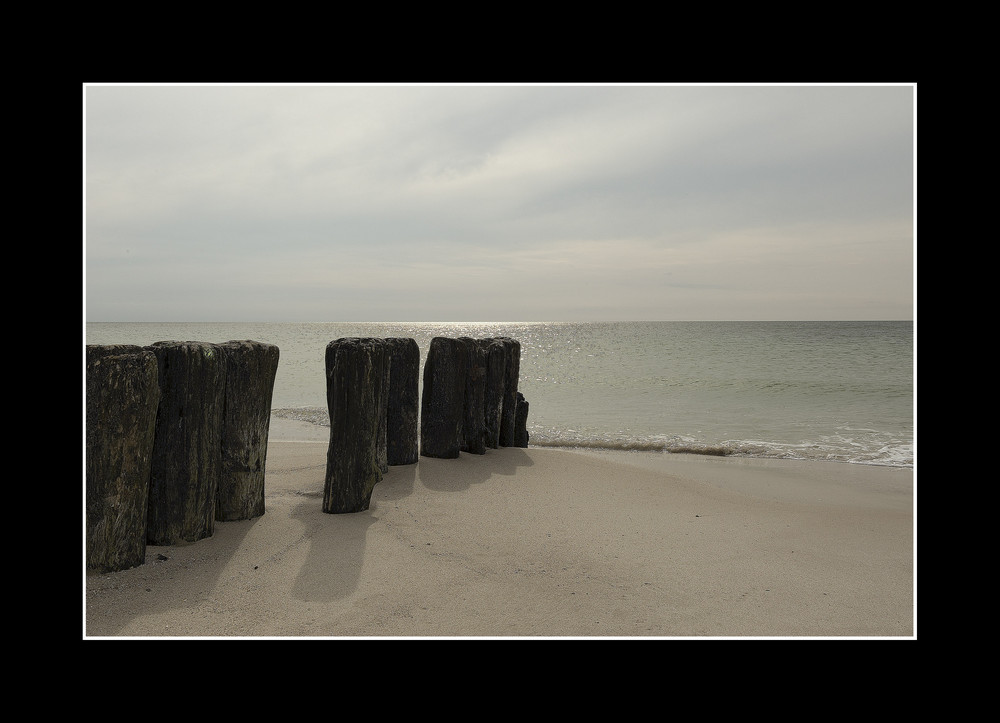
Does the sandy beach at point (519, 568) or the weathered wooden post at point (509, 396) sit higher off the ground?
the weathered wooden post at point (509, 396)

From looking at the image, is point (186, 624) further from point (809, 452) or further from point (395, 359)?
point (809, 452)

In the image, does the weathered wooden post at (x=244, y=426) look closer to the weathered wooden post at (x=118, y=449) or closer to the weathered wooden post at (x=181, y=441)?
the weathered wooden post at (x=181, y=441)

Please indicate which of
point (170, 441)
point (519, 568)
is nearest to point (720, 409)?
point (519, 568)

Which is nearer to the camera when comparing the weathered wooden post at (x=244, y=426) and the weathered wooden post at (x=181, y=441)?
the weathered wooden post at (x=181, y=441)

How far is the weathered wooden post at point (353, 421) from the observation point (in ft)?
14.6

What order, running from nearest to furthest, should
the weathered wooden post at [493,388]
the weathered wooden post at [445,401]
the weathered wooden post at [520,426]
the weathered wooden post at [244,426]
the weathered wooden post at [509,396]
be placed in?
the weathered wooden post at [244,426] → the weathered wooden post at [445,401] → the weathered wooden post at [493,388] → the weathered wooden post at [509,396] → the weathered wooden post at [520,426]

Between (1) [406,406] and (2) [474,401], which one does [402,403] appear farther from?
(2) [474,401]

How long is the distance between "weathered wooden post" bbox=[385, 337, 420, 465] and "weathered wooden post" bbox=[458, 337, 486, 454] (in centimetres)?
87

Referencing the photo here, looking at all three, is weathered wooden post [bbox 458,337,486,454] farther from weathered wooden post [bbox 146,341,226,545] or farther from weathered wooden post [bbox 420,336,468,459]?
weathered wooden post [bbox 146,341,226,545]

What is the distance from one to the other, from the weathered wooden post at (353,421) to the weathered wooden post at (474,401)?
2156mm

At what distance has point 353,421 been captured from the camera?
4449 mm

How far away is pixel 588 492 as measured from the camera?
19.2 feet

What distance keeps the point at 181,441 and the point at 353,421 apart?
120 centimetres

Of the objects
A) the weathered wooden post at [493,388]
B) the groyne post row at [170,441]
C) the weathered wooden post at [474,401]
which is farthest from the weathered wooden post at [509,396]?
the groyne post row at [170,441]
